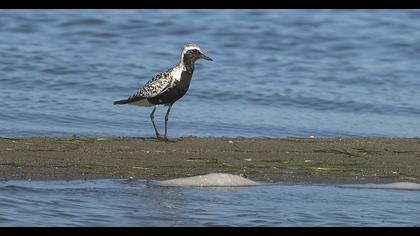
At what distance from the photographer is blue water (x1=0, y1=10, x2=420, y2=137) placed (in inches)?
605

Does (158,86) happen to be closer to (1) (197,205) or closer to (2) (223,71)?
(1) (197,205)

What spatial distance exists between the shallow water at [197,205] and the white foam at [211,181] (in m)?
0.14

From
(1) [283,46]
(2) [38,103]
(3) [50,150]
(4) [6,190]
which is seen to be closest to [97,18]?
(1) [283,46]

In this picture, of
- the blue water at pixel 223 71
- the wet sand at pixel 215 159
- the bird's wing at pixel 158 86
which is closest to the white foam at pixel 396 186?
the wet sand at pixel 215 159

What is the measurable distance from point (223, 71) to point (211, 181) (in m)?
8.74

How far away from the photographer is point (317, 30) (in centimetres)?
2402

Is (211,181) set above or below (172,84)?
below

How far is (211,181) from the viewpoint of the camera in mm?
11133

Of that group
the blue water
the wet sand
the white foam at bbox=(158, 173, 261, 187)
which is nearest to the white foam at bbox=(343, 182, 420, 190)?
the wet sand

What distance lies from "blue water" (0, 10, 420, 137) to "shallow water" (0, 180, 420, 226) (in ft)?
11.8

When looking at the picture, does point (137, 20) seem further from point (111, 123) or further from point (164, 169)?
point (164, 169)

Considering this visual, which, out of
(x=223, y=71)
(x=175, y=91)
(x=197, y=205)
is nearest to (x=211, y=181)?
(x=197, y=205)

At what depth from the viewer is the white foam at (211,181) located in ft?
36.3

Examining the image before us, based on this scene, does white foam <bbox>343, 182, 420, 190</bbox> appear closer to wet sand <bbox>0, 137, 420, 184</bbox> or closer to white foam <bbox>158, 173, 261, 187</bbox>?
wet sand <bbox>0, 137, 420, 184</bbox>
